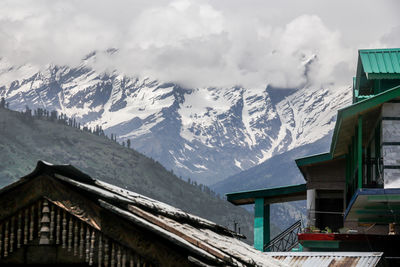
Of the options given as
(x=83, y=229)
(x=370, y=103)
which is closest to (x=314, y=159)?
(x=370, y=103)

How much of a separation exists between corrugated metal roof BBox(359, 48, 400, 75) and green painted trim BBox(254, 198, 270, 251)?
423 inches

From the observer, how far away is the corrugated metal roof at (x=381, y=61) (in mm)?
38188

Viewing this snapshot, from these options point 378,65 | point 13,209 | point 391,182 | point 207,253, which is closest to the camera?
point 207,253

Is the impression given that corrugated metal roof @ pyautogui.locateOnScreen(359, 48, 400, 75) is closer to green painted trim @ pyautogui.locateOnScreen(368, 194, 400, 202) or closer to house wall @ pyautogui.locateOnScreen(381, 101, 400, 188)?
house wall @ pyautogui.locateOnScreen(381, 101, 400, 188)

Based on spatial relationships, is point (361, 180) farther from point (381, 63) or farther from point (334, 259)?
point (334, 259)

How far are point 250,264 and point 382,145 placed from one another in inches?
1005

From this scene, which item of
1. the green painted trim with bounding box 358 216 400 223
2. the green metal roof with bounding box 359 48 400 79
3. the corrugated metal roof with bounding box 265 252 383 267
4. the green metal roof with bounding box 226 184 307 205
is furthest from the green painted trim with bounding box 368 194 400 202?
the green metal roof with bounding box 226 184 307 205

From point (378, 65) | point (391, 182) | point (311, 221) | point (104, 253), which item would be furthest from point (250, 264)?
point (311, 221)

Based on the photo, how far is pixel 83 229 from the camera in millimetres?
7758

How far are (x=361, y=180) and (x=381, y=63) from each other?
8.03 meters

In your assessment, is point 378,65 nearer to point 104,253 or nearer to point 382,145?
point 382,145

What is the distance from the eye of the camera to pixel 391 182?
→ 1271 inches

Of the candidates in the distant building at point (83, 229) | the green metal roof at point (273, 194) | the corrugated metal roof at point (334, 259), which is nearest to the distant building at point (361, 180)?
the green metal roof at point (273, 194)

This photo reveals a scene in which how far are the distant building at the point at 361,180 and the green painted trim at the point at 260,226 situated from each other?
0.05 metres
